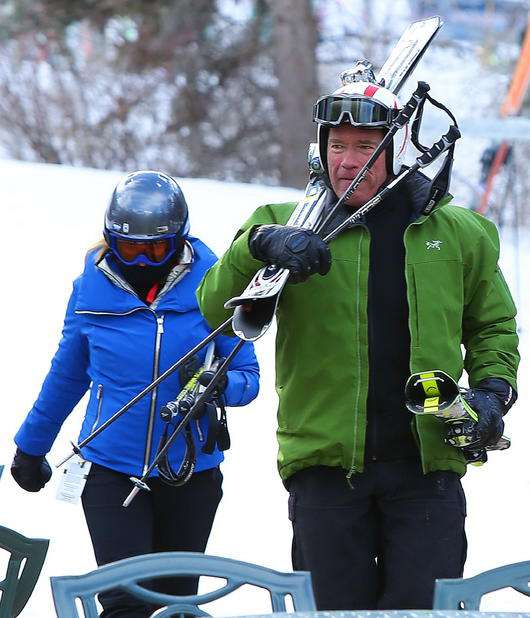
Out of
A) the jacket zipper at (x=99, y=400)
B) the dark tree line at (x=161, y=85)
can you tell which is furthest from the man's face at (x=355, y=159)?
the dark tree line at (x=161, y=85)

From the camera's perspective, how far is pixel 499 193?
20.8m

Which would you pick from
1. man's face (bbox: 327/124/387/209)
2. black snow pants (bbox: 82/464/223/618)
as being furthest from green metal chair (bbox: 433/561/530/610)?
black snow pants (bbox: 82/464/223/618)

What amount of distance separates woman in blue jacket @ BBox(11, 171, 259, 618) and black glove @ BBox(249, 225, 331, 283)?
2.29ft

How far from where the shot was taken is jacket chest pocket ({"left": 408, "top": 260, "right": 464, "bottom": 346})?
354 centimetres

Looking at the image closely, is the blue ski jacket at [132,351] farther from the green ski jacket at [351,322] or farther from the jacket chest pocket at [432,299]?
the jacket chest pocket at [432,299]

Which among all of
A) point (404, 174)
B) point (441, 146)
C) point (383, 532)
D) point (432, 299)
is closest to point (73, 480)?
point (383, 532)

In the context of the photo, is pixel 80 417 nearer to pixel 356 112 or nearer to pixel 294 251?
pixel 356 112

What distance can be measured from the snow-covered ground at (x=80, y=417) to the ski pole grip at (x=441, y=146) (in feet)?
7.99

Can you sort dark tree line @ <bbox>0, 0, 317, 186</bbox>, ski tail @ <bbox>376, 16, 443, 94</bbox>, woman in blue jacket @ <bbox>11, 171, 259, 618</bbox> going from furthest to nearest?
dark tree line @ <bbox>0, 0, 317, 186</bbox> → woman in blue jacket @ <bbox>11, 171, 259, 618</bbox> → ski tail @ <bbox>376, 16, 443, 94</bbox>

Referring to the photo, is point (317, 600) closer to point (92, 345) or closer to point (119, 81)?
point (92, 345)

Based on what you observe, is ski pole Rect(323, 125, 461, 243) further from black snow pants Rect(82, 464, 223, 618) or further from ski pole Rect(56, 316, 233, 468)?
black snow pants Rect(82, 464, 223, 618)

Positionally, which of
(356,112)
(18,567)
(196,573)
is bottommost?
(18,567)

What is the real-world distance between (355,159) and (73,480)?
4.23 feet

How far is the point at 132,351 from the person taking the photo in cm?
401
